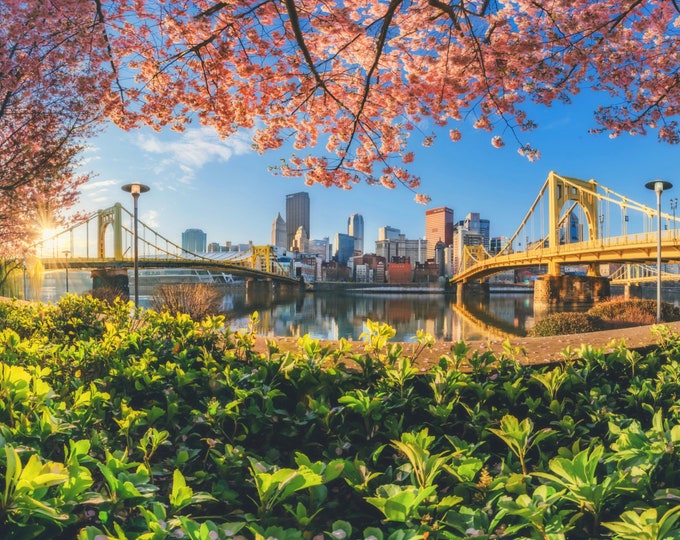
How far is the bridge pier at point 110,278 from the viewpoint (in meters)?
32.6

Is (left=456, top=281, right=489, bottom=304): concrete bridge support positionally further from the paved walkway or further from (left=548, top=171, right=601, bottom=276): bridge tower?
the paved walkway

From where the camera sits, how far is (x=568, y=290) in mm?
29594

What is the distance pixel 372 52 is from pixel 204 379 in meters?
5.65

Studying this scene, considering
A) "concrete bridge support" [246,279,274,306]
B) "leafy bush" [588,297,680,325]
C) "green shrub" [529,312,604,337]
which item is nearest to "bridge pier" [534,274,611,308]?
"leafy bush" [588,297,680,325]

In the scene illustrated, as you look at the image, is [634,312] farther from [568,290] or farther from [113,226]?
[113,226]

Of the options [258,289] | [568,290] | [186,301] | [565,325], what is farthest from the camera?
[258,289]

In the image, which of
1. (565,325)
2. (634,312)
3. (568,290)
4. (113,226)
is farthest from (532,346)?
(113,226)

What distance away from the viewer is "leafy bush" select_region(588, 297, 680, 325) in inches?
605

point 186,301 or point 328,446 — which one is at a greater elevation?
point 328,446

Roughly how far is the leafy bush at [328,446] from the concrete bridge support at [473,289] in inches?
2044

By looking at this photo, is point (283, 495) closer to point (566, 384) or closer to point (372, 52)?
point (566, 384)

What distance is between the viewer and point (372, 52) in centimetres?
614

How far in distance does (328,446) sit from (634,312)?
730 inches

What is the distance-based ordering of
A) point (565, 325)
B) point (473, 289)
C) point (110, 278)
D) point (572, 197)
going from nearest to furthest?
point (565, 325), point (110, 278), point (572, 197), point (473, 289)
